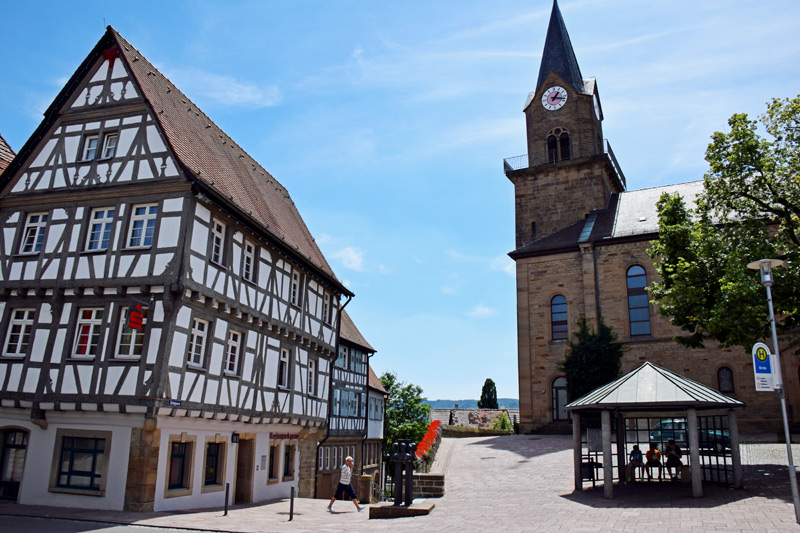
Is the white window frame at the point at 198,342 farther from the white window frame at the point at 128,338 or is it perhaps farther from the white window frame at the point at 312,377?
the white window frame at the point at 312,377

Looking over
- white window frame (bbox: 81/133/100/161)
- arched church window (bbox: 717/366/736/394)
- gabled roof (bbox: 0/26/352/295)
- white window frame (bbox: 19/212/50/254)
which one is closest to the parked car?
arched church window (bbox: 717/366/736/394)

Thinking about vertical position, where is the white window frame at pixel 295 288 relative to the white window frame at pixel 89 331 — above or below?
above

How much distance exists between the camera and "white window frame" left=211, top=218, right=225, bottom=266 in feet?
53.2

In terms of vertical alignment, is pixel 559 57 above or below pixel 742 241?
above

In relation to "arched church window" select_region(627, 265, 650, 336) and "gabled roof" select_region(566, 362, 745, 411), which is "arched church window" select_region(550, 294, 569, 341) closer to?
"arched church window" select_region(627, 265, 650, 336)

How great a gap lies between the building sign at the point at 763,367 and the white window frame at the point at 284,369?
13699 mm

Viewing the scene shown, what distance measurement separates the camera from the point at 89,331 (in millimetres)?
15109

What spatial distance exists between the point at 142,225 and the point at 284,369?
721 cm

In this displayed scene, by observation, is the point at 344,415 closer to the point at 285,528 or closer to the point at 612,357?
the point at 612,357

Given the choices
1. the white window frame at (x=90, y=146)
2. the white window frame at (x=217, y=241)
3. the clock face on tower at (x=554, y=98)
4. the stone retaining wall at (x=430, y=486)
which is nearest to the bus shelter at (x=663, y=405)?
the stone retaining wall at (x=430, y=486)

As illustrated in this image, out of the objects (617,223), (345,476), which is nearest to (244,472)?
(345,476)

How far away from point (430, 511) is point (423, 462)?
3469mm

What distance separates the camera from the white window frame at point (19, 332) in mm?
15703

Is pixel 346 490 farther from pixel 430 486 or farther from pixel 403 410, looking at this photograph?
pixel 403 410
